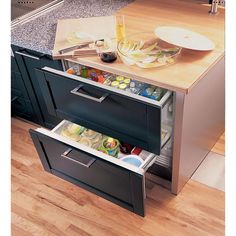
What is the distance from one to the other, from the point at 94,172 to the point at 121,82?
0.41 m

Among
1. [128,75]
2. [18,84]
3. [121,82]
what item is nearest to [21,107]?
[18,84]

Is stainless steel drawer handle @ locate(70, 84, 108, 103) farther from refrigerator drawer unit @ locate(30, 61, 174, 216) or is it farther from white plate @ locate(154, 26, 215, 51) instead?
white plate @ locate(154, 26, 215, 51)

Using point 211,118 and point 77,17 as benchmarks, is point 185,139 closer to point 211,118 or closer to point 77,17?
point 211,118

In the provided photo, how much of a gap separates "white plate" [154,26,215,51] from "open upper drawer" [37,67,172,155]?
24 centimetres

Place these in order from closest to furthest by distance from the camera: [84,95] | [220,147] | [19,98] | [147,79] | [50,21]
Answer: [147,79], [84,95], [50,21], [220,147], [19,98]

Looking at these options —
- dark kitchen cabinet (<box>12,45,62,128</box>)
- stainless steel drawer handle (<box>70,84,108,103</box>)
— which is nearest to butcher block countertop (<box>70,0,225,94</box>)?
stainless steel drawer handle (<box>70,84,108,103</box>)

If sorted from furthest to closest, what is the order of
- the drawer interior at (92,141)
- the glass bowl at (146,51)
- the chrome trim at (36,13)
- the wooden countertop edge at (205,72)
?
the chrome trim at (36,13) < the drawer interior at (92,141) < the glass bowl at (146,51) < the wooden countertop edge at (205,72)

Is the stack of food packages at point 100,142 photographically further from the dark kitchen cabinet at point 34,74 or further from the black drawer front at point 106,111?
the dark kitchen cabinet at point 34,74

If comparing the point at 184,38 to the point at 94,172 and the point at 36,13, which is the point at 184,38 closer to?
the point at 94,172

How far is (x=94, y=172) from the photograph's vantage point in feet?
4.69

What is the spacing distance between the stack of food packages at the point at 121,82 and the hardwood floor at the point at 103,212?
0.59 metres

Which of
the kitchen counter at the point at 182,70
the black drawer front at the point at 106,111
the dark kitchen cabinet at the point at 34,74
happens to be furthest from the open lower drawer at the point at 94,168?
the dark kitchen cabinet at the point at 34,74

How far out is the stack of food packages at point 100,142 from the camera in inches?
60.4
